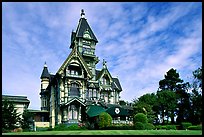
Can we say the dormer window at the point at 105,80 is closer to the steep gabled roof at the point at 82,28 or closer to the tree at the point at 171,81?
the steep gabled roof at the point at 82,28

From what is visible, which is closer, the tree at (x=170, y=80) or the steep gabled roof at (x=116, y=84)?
the steep gabled roof at (x=116, y=84)

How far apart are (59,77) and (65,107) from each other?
5012 millimetres

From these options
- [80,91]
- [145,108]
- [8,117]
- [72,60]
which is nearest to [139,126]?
[145,108]

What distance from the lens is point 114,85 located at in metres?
48.2

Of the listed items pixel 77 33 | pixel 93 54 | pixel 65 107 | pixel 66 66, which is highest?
pixel 77 33

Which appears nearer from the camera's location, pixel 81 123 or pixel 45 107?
pixel 81 123

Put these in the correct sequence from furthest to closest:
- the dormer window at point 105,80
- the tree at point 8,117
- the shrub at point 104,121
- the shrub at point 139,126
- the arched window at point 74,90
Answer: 1. the dormer window at point 105,80
2. the arched window at point 74,90
3. the shrub at point 104,121
4. the shrub at point 139,126
5. the tree at point 8,117

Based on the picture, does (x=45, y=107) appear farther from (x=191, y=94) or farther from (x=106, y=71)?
(x=191, y=94)

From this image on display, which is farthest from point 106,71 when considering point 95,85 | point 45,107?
point 45,107

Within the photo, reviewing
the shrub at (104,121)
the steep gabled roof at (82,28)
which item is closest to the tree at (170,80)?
the steep gabled roof at (82,28)

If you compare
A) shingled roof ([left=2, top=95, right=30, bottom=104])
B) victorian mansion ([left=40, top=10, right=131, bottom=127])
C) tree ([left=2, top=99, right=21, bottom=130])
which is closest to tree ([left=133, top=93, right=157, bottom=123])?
victorian mansion ([left=40, top=10, right=131, bottom=127])

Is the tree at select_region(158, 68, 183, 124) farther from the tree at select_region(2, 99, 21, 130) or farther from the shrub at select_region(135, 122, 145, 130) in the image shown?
the tree at select_region(2, 99, 21, 130)

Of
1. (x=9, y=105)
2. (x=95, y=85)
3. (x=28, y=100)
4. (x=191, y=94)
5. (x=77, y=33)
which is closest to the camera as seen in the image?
(x=9, y=105)

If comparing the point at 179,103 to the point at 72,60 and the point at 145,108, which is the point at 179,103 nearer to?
the point at 145,108
